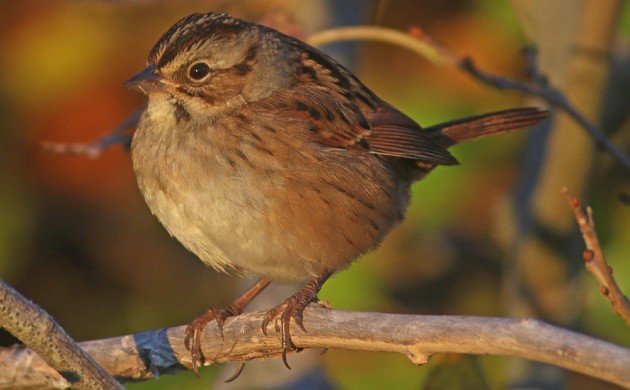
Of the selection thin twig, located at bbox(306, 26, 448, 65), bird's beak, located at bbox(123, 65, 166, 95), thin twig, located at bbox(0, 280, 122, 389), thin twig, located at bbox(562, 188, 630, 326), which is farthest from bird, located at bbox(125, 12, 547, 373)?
thin twig, located at bbox(562, 188, 630, 326)

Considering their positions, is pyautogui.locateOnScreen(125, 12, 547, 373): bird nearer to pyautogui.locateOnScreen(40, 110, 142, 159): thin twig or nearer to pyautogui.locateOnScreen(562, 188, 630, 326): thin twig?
pyautogui.locateOnScreen(40, 110, 142, 159): thin twig

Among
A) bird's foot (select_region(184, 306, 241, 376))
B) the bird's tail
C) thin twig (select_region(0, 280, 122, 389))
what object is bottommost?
thin twig (select_region(0, 280, 122, 389))

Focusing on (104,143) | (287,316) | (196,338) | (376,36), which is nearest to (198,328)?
(196,338)

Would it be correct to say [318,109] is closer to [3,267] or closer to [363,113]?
[363,113]

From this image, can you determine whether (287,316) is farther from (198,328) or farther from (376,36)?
(376,36)

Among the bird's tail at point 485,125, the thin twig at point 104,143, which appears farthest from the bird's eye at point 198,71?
the bird's tail at point 485,125
